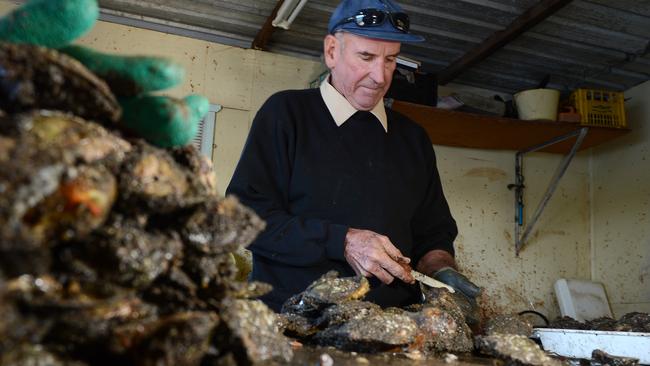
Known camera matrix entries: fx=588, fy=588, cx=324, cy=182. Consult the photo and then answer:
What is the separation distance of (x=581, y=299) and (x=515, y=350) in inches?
154

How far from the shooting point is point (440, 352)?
1343 mm

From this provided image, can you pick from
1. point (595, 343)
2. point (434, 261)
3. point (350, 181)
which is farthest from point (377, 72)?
point (595, 343)

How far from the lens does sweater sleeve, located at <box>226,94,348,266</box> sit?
1.92 meters

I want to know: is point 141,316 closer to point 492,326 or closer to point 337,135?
point 492,326

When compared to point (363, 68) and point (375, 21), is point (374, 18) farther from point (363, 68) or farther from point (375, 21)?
point (363, 68)

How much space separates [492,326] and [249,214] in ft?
3.63

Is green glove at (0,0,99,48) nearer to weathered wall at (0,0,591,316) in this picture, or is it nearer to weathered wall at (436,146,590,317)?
weathered wall at (0,0,591,316)

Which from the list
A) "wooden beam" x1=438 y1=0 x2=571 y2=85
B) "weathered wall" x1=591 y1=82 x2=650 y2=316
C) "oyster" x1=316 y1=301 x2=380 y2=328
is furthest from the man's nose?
"weathered wall" x1=591 y1=82 x2=650 y2=316

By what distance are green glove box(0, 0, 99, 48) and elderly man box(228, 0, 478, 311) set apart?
50.2 inches

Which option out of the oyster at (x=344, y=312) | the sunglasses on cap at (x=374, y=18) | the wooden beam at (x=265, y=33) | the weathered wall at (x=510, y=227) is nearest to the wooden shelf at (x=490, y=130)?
the weathered wall at (x=510, y=227)

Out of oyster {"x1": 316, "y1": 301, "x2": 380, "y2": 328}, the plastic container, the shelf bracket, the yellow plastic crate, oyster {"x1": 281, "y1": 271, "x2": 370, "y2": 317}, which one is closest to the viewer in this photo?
oyster {"x1": 316, "y1": 301, "x2": 380, "y2": 328}

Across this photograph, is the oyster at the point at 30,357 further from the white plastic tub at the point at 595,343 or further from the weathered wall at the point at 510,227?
the weathered wall at the point at 510,227

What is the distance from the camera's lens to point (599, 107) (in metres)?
4.31

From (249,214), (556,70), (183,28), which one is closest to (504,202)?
(556,70)
